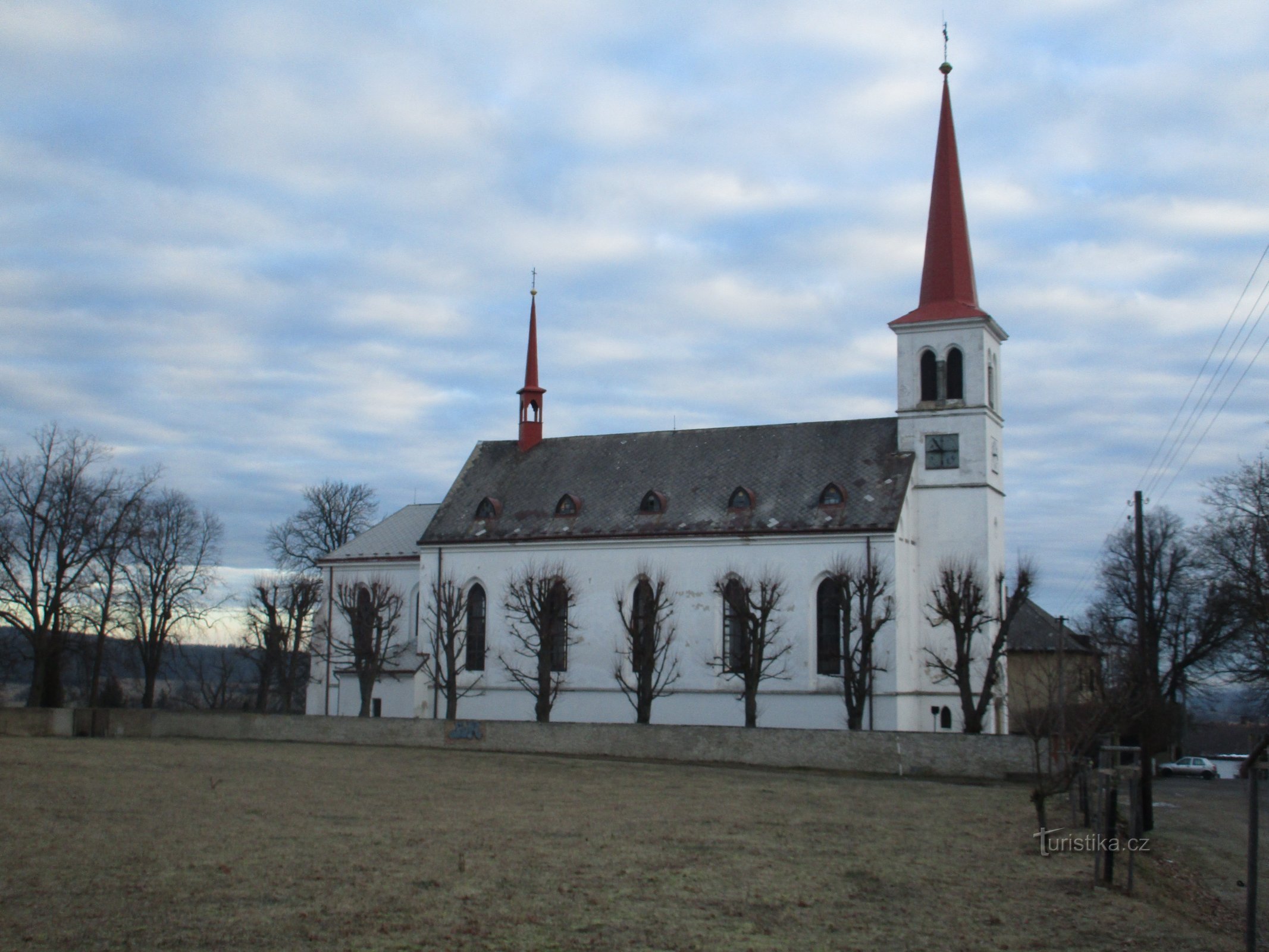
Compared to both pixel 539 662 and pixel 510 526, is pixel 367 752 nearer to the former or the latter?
pixel 539 662

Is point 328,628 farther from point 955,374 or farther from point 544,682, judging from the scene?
point 955,374

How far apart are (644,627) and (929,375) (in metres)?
16.1

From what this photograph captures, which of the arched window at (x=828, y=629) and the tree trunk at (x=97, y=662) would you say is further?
the tree trunk at (x=97, y=662)

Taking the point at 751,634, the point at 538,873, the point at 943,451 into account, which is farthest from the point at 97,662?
the point at 538,873

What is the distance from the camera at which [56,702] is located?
60.1 meters

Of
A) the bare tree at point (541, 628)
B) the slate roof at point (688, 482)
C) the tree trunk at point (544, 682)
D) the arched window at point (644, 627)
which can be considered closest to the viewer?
the arched window at point (644, 627)

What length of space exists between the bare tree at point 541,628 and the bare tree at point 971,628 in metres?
15.8

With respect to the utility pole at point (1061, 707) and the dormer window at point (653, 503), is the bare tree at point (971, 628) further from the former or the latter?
the dormer window at point (653, 503)

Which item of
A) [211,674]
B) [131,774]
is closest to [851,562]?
[131,774]

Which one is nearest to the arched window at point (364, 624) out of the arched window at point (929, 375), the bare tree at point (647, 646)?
the bare tree at point (647, 646)

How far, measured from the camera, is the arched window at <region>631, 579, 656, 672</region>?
51.5m

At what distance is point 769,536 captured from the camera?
52281 millimetres

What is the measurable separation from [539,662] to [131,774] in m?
25.8

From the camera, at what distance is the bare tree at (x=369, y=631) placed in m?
57.3
